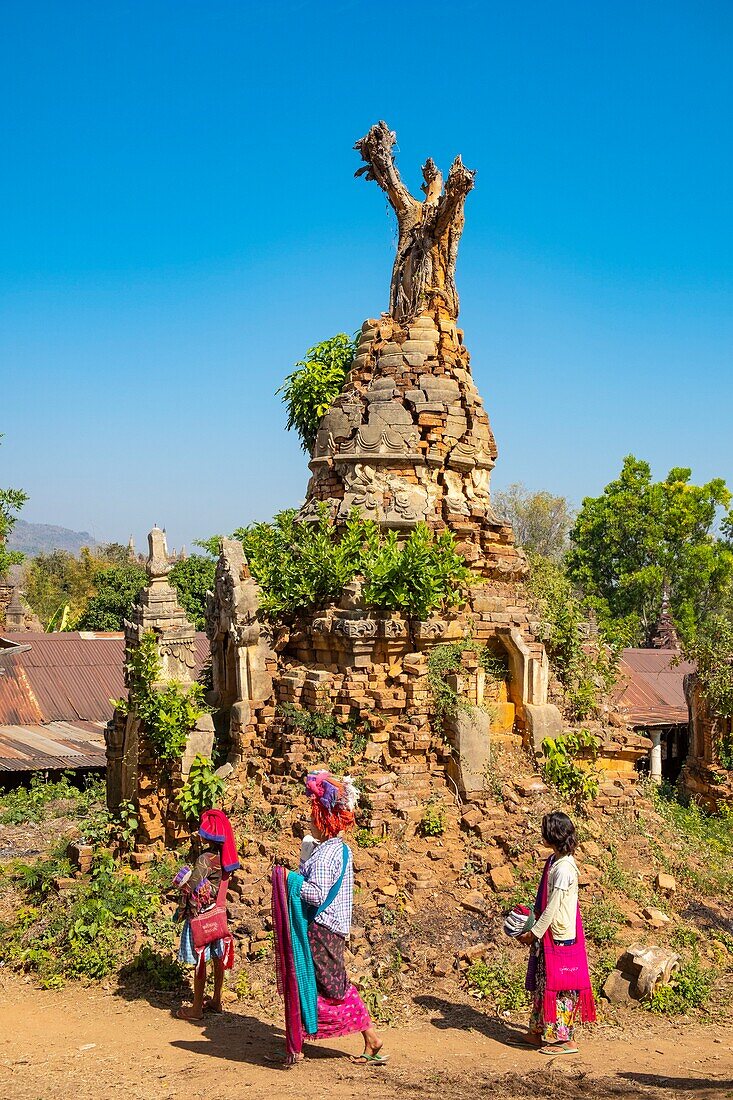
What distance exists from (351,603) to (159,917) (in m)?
3.76

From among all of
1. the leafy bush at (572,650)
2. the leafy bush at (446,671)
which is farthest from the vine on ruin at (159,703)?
the leafy bush at (572,650)

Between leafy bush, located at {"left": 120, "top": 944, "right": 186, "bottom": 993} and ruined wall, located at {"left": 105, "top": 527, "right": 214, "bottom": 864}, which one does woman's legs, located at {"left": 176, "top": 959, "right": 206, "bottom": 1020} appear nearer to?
leafy bush, located at {"left": 120, "top": 944, "right": 186, "bottom": 993}

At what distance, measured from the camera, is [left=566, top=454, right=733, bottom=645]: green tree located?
3572 cm

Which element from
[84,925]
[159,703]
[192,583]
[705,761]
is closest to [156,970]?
[84,925]

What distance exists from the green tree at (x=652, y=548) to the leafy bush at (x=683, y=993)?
2780cm

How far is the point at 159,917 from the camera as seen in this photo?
9477 millimetres

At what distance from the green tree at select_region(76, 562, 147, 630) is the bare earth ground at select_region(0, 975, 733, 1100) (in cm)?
3133

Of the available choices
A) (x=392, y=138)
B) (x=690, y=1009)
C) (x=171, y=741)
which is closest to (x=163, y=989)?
(x=171, y=741)

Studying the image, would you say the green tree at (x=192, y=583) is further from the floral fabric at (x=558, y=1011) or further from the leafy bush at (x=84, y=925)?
the floral fabric at (x=558, y=1011)

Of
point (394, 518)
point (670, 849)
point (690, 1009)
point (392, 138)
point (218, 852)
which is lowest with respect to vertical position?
point (690, 1009)

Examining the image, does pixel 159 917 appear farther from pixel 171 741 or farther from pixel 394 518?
pixel 394 518

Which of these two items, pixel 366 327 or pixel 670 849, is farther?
pixel 366 327

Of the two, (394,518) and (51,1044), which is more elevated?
(394,518)

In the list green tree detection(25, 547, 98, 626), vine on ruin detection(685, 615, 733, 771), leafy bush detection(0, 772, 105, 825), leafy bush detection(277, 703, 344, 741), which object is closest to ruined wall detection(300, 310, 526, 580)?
leafy bush detection(277, 703, 344, 741)
